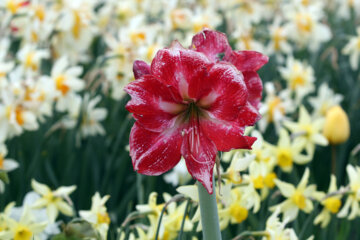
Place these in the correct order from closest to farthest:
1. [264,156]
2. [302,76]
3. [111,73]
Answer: [264,156], [111,73], [302,76]

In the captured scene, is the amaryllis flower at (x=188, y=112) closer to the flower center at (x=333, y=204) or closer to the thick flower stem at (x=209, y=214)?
the thick flower stem at (x=209, y=214)

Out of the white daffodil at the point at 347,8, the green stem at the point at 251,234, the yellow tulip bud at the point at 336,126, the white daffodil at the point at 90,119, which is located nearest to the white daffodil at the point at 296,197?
the green stem at the point at 251,234

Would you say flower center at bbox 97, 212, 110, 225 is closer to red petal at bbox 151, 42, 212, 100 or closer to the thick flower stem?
the thick flower stem

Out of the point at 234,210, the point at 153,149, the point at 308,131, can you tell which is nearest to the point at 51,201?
the point at 234,210

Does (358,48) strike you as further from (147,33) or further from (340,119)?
(147,33)

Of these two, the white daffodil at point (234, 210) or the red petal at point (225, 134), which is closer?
the red petal at point (225, 134)

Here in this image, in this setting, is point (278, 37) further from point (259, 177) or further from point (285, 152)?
point (259, 177)

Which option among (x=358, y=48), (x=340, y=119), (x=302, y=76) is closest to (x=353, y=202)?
(x=340, y=119)
